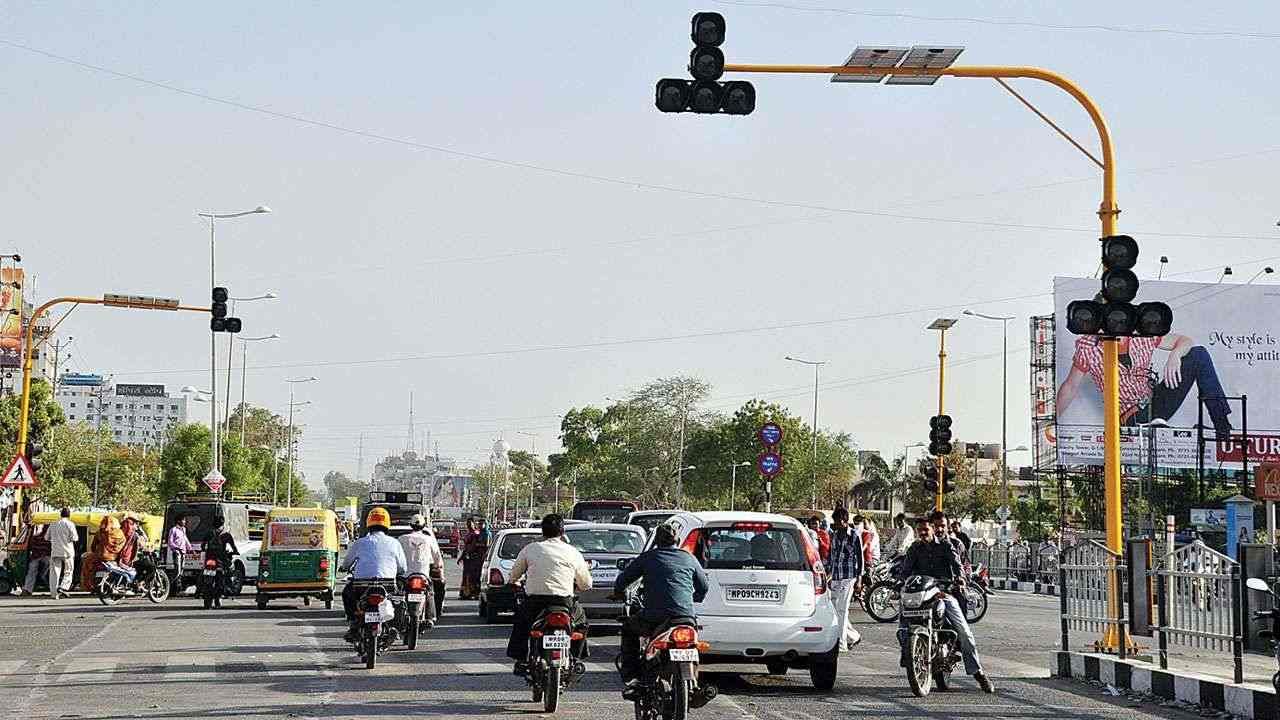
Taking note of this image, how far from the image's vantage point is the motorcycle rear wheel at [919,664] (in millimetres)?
15430

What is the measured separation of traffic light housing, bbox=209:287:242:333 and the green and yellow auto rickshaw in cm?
447

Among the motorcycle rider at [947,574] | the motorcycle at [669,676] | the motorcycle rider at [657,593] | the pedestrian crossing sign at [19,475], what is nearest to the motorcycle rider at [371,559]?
the motorcycle rider at [947,574]

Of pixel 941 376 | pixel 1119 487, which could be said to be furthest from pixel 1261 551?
pixel 941 376

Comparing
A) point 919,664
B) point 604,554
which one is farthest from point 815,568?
point 604,554

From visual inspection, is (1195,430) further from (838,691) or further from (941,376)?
(838,691)

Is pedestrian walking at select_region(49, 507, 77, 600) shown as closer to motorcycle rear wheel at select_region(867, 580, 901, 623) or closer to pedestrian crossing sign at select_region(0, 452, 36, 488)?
pedestrian crossing sign at select_region(0, 452, 36, 488)

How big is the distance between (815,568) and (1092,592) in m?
3.90

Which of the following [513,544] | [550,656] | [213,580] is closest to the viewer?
[550,656]

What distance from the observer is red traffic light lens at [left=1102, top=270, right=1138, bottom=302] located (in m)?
17.1

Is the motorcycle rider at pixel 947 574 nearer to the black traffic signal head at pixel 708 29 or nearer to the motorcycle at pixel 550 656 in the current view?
the motorcycle at pixel 550 656

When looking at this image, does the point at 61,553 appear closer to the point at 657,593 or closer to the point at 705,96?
the point at 705,96

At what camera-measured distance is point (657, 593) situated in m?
12.4

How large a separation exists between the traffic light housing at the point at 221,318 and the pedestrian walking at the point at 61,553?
567cm

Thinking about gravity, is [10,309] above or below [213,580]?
above
